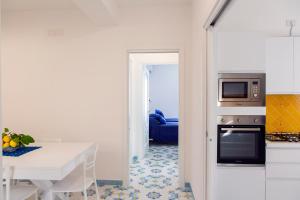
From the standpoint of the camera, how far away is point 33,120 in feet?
12.0

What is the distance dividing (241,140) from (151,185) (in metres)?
1.56

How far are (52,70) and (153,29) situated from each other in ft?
5.42

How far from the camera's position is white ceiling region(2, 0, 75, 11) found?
3.34 meters

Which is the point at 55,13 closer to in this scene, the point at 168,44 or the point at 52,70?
the point at 52,70

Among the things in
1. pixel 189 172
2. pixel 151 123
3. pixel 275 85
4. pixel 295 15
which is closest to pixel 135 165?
pixel 189 172

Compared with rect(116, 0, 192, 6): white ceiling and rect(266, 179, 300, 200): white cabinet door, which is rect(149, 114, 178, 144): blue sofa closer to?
rect(116, 0, 192, 6): white ceiling

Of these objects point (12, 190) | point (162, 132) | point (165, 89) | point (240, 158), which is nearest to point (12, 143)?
point (12, 190)

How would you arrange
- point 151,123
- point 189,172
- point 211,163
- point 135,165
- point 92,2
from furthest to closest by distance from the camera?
point 151,123 < point 135,165 < point 189,172 < point 92,2 < point 211,163

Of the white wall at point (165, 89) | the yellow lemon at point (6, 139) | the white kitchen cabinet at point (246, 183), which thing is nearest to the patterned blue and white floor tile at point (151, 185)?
the white kitchen cabinet at point (246, 183)

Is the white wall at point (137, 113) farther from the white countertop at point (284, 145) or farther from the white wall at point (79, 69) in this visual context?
the white countertop at point (284, 145)

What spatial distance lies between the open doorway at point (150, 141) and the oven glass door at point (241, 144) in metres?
0.93

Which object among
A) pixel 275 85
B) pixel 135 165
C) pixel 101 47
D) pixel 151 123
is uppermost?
pixel 101 47

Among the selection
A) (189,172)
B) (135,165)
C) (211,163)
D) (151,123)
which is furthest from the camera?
(151,123)

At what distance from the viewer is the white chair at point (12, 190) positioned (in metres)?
2.02
